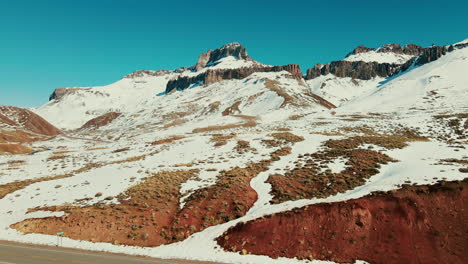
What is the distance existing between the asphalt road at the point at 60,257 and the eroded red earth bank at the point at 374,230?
5.83 meters

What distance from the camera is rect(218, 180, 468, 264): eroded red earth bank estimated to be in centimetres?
1622

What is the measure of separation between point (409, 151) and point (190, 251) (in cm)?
3600

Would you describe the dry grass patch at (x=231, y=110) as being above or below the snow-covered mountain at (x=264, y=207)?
above

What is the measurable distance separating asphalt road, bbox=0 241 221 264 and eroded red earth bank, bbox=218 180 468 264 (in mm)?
5826

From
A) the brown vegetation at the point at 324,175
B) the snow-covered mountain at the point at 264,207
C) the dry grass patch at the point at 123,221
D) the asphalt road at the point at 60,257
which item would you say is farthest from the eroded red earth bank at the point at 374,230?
the dry grass patch at the point at 123,221

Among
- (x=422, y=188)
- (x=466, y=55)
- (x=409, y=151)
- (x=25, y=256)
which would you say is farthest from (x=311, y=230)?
(x=466, y=55)

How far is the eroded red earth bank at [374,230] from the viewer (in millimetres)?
16219

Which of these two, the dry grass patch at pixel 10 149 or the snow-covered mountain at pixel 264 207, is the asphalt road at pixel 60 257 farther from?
the dry grass patch at pixel 10 149

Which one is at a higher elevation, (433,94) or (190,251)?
(433,94)

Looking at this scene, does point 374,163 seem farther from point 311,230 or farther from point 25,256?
point 25,256

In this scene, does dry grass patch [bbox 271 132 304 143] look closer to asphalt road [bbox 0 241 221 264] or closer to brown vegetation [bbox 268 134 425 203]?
brown vegetation [bbox 268 134 425 203]

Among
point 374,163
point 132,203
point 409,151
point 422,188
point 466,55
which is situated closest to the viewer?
point 422,188

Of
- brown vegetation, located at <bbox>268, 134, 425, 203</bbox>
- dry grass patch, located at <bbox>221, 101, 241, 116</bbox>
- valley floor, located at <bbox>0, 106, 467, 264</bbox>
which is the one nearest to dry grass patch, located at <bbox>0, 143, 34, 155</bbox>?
valley floor, located at <bbox>0, 106, 467, 264</bbox>

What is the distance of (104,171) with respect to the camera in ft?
126
